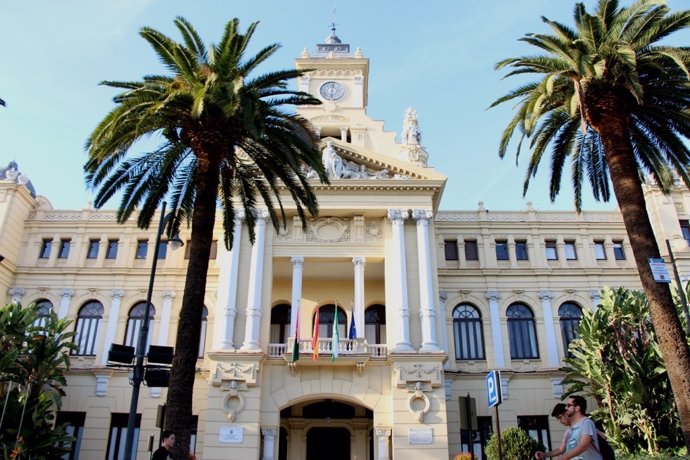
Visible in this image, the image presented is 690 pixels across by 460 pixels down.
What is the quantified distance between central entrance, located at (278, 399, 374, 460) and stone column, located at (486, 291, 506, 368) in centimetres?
729

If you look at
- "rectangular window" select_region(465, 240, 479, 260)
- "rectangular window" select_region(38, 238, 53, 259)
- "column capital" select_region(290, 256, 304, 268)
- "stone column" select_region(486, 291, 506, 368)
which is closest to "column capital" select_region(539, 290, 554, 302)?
"stone column" select_region(486, 291, 506, 368)

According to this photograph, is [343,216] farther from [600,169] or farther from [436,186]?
[600,169]

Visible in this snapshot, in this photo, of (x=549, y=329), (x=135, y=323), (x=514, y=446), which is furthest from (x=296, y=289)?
(x=549, y=329)

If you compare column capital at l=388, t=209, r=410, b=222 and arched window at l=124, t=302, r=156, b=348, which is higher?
column capital at l=388, t=209, r=410, b=222

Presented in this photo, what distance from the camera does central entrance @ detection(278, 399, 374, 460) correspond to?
30359 mm

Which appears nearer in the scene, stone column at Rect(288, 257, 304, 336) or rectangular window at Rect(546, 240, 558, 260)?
stone column at Rect(288, 257, 304, 336)

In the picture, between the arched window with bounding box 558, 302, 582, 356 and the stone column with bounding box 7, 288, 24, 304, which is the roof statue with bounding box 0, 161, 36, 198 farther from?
the arched window with bounding box 558, 302, 582, 356

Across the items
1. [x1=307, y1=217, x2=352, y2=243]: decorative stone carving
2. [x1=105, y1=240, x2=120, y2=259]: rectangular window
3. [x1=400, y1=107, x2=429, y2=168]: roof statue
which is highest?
[x1=400, y1=107, x2=429, y2=168]: roof statue

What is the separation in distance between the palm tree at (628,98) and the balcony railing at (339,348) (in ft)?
38.9

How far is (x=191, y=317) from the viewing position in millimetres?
16156

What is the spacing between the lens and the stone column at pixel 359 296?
2759cm

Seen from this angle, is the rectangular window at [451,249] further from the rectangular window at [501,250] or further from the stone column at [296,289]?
the stone column at [296,289]

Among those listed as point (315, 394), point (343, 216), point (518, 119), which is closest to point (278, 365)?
point (315, 394)

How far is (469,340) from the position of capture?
32.8 meters
